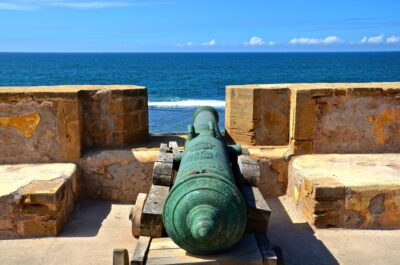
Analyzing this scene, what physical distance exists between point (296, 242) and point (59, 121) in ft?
10.1

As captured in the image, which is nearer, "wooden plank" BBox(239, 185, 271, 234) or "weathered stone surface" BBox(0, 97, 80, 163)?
"wooden plank" BBox(239, 185, 271, 234)

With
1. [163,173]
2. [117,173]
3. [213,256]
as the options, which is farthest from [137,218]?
[213,256]

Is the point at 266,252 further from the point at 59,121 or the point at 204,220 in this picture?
the point at 59,121

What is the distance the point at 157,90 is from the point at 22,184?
30.2 metres

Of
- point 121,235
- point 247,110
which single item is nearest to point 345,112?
point 247,110

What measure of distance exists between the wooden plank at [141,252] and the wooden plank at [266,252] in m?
0.85

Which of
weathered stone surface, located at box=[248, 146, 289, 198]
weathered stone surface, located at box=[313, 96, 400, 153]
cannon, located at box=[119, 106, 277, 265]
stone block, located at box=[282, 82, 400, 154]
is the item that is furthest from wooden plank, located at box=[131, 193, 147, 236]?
weathered stone surface, located at box=[313, 96, 400, 153]

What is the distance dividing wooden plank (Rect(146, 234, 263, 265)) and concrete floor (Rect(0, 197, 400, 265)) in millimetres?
933

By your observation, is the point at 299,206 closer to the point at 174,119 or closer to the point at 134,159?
the point at 134,159

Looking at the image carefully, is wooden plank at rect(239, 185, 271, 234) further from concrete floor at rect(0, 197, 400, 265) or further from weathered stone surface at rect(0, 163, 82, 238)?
weathered stone surface at rect(0, 163, 82, 238)

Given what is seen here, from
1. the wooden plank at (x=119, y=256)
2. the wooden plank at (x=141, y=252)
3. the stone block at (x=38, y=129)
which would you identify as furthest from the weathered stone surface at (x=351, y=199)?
the stone block at (x=38, y=129)

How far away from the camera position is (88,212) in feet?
16.1

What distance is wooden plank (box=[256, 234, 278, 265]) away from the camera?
2.92m

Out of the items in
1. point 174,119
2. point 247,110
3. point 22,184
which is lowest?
point 174,119
